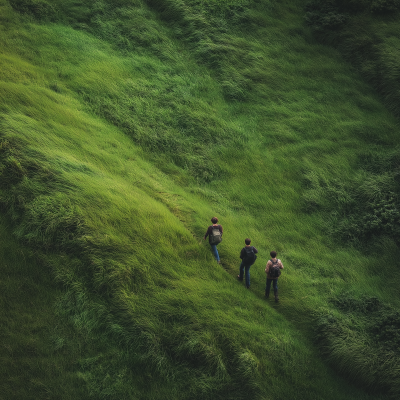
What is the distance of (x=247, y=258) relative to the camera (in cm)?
1056

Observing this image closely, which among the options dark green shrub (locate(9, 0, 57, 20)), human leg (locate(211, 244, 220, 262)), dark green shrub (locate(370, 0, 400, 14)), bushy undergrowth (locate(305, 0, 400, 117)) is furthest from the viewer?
dark green shrub (locate(370, 0, 400, 14))

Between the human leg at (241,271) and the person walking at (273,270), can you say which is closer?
the person walking at (273,270)

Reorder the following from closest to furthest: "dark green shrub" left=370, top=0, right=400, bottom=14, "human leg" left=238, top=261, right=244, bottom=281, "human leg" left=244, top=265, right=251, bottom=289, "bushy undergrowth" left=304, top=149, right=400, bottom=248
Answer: "human leg" left=244, top=265, right=251, bottom=289
"human leg" left=238, top=261, right=244, bottom=281
"bushy undergrowth" left=304, top=149, right=400, bottom=248
"dark green shrub" left=370, top=0, right=400, bottom=14

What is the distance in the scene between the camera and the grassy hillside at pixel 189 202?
9102 mm

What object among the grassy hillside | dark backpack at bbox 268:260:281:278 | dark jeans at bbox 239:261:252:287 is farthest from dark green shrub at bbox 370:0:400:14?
dark jeans at bbox 239:261:252:287

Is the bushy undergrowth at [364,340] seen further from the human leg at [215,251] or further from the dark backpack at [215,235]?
the dark backpack at [215,235]

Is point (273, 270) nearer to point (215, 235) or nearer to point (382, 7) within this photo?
point (215, 235)

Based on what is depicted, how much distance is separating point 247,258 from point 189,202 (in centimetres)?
361

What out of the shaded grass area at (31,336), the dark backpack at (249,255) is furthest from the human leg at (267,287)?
the shaded grass area at (31,336)

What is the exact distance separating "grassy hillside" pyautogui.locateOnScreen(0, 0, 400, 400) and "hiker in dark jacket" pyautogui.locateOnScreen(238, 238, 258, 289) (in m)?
0.41

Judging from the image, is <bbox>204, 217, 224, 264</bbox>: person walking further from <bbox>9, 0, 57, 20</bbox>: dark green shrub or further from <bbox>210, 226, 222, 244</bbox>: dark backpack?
<bbox>9, 0, 57, 20</bbox>: dark green shrub

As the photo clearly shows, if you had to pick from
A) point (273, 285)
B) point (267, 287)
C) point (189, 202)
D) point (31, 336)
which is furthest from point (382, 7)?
point (31, 336)

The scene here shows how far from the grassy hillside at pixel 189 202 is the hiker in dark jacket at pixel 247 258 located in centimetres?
41

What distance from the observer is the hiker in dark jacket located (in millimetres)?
10531
